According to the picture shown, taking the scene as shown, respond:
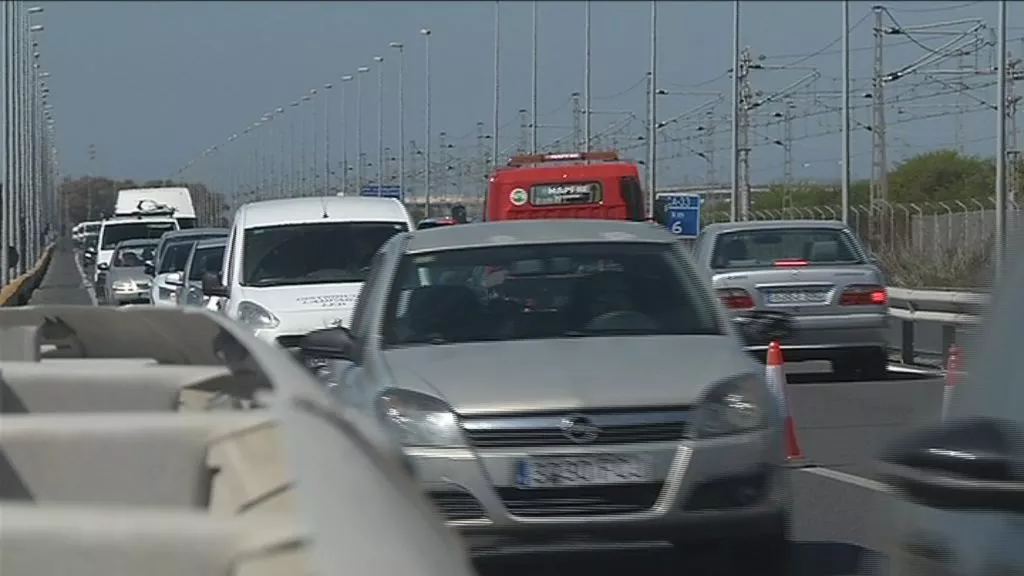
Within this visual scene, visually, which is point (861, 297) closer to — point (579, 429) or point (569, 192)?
point (579, 429)

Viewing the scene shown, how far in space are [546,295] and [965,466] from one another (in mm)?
5353

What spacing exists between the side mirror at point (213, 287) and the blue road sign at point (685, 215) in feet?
81.3

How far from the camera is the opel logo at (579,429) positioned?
7.70m

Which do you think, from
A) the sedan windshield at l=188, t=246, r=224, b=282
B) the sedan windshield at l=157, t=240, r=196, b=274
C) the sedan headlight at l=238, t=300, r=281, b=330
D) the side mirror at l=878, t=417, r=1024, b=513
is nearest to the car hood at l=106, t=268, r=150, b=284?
the sedan windshield at l=157, t=240, r=196, b=274

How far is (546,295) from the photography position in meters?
9.14

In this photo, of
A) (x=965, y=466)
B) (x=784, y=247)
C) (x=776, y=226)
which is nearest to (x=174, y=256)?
(x=776, y=226)

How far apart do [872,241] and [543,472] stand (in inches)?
1402

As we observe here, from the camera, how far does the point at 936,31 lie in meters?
46.6

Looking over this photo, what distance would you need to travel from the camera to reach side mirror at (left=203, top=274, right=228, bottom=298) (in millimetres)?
16000

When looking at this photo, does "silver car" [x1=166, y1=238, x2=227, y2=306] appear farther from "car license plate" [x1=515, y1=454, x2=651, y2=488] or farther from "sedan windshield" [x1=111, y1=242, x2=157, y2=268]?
"car license plate" [x1=515, y1=454, x2=651, y2=488]

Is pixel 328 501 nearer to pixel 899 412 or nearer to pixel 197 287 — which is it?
pixel 899 412

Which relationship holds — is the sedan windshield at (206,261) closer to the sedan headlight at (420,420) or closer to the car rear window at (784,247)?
the car rear window at (784,247)

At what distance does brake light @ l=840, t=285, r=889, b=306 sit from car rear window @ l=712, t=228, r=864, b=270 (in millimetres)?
593

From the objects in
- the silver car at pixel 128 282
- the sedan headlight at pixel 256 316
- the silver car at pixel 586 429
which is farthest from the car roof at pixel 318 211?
the silver car at pixel 128 282
